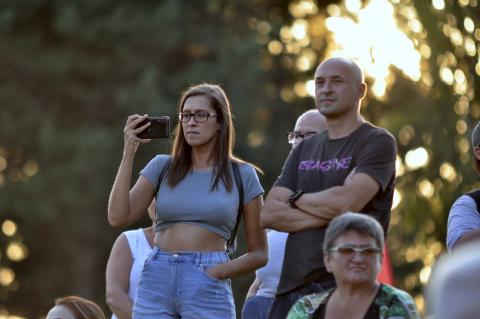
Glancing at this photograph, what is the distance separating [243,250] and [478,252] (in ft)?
82.3

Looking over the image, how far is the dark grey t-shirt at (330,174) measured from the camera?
6.60 m

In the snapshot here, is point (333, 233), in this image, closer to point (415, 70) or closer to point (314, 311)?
point (314, 311)

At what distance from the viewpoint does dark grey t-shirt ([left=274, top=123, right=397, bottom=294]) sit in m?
6.60

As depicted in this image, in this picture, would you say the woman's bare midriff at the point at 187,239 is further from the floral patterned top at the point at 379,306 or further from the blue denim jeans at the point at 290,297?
the floral patterned top at the point at 379,306

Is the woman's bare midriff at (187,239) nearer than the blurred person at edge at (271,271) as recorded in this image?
Yes

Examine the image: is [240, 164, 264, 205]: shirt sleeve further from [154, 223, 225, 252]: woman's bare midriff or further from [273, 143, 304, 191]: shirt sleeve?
[154, 223, 225, 252]: woman's bare midriff

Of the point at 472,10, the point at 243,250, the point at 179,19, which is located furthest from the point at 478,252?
the point at 179,19

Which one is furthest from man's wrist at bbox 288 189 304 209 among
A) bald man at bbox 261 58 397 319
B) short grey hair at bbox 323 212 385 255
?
short grey hair at bbox 323 212 385 255

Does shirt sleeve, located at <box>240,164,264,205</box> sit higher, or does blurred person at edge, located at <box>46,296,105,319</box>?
shirt sleeve, located at <box>240,164,264,205</box>

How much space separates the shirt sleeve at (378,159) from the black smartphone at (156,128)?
1.05m

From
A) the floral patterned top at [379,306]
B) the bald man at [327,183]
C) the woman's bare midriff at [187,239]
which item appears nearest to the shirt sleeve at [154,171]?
the woman's bare midriff at [187,239]

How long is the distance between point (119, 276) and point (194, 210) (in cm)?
Answer: 135

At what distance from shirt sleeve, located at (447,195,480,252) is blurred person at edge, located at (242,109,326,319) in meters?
0.97

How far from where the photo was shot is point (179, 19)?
3222 cm
